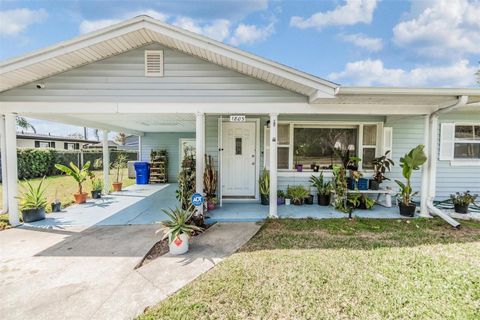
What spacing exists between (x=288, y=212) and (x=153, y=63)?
4.64m

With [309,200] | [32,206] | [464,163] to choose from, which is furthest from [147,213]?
[464,163]

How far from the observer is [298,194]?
6582 mm

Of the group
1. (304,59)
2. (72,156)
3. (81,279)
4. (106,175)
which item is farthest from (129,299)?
(72,156)

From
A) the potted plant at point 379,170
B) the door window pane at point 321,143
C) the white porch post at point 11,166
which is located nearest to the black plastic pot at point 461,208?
the potted plant at point 379,170

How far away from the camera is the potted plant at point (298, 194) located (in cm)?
656

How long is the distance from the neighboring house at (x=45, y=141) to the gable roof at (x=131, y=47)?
16.9 m

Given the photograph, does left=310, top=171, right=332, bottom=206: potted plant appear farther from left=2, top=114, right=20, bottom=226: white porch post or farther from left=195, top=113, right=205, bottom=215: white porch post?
left=2, top=114, right=20, bottom=226: white porch post

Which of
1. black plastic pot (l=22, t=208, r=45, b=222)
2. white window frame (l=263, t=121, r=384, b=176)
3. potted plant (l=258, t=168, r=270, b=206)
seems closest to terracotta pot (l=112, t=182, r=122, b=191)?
black plastic pot (l=22, t=208, r=45, b=222)

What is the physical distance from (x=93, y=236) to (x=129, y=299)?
2464 millimetres

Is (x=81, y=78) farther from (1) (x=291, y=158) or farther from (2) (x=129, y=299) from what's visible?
(1) (x=291, y=158)

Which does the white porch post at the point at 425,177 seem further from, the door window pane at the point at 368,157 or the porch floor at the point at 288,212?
the door window pane at the point at 368,157

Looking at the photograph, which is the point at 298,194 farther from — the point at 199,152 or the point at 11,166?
the point at 11,166

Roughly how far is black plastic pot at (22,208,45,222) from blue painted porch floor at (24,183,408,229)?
0.44 feet

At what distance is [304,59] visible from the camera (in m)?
14.9
